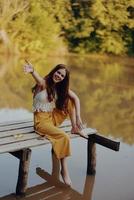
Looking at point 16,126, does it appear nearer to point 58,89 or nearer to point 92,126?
point 58,89

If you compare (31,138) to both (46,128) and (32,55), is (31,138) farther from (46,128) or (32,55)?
(32,55)

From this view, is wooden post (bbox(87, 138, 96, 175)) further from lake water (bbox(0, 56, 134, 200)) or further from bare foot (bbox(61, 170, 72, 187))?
bare foot (bbox(61, 170, 72, 187))

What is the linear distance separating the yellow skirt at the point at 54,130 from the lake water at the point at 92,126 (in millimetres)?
549

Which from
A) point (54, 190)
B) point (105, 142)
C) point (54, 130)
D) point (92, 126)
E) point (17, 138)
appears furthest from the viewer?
point (92, 126)

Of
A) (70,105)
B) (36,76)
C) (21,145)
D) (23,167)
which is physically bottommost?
(23,167)

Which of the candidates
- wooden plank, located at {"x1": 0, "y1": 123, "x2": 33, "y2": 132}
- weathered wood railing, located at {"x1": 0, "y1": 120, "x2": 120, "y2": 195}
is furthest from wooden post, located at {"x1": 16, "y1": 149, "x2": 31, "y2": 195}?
wooden plank, located at {"x1": 0, "y1": 123, "x2": 33, "y2": 132}

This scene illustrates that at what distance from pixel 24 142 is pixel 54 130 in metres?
0.43

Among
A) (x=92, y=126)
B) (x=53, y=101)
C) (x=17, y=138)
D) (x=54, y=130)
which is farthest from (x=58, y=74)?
(x=92, y=126)

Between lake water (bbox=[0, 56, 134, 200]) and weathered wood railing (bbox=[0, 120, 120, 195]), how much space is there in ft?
0.66

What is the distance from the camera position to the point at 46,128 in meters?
5.59

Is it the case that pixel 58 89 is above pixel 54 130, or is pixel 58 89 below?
above

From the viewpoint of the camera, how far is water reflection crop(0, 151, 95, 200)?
5418 mm

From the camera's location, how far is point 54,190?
566 centimetres

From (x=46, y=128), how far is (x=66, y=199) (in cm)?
86
